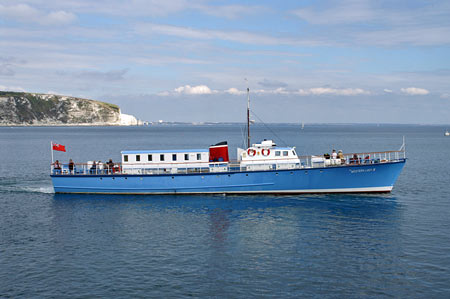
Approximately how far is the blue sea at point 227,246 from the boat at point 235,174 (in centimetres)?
126

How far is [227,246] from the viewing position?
996 inches

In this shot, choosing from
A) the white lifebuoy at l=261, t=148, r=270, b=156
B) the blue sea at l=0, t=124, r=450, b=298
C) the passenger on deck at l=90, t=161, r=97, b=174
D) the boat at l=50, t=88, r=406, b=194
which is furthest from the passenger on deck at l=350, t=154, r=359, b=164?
the passenger on deck at l=90, t=161, r=97, b=174

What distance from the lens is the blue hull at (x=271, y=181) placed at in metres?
39.3

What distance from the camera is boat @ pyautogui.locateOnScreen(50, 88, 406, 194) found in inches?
1554

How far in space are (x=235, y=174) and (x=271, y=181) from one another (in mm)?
3697

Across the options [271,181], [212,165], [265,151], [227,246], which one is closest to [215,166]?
[212,165]

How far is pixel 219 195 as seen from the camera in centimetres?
4097

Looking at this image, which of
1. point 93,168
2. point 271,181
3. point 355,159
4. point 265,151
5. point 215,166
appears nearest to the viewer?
point 355,159

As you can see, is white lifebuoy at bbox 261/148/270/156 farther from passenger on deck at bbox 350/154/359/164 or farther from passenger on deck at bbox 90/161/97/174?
passenger on deck at bbox 90/161/97/174

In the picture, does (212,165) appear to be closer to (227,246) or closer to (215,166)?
(215,166)

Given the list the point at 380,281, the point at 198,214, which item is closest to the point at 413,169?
the point at 198,214

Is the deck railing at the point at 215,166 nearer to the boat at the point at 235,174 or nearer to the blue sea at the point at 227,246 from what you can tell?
the boat at the point at 235,174

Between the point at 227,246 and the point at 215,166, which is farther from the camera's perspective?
the point at 215,166

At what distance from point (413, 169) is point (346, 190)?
27.8 meters
